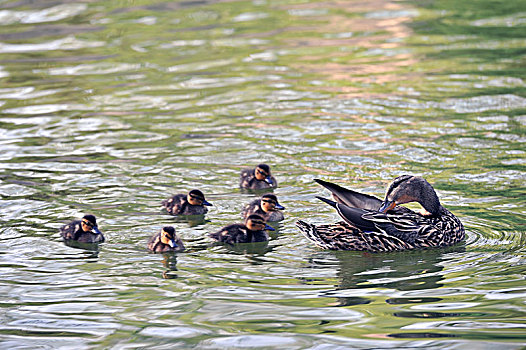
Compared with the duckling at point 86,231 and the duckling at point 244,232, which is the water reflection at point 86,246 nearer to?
the duckling at point 86,231

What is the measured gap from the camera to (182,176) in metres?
8.34

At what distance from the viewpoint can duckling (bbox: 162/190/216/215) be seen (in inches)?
283

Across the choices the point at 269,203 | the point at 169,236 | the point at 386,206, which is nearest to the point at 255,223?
the point at 269,203

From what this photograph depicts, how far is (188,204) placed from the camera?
7.25 m

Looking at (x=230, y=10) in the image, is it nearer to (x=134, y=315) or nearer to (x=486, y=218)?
(x=486, y=218)

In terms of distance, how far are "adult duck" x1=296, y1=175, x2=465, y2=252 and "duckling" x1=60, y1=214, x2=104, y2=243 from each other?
1528mm

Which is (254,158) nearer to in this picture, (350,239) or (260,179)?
(260,179)

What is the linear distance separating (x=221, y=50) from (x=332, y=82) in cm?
299

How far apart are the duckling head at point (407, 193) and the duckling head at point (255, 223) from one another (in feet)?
2.85

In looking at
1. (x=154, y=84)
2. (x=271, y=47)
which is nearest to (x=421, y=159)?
(x=154, y=84)

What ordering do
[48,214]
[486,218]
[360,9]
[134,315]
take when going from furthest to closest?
1. [360,9]
2. [48,214]
3. [486,218]
4. [134,315]

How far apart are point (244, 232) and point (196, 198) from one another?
785 mm

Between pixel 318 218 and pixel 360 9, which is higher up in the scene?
pixel 360 9

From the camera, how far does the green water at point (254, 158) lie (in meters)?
5.03
